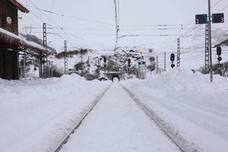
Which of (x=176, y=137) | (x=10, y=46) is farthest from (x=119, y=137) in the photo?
(x=10, y=46)

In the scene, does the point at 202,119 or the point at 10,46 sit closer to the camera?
the point at 202,119

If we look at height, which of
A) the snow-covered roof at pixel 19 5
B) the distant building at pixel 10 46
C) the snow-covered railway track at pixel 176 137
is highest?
the snow-covered roof at pixel 19 5

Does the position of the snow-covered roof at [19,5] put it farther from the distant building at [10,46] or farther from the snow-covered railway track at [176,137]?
the snow-covered railway track at [176,137]

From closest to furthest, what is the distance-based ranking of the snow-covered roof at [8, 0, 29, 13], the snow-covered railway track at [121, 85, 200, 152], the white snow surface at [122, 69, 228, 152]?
the snow-covered railway track at [121, 85, 200, 152] < the white snow surface at [122, 69, 228, 152] < the snow-covered roof at [8, 0, 29, 13]

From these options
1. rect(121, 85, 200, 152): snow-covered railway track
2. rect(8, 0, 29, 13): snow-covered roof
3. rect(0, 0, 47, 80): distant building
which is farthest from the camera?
rect(8, 0, 29, 13): snow-covered roof

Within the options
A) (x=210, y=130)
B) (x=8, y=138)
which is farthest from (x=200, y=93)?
(x=8, y=138)

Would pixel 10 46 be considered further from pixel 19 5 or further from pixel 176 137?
pixel 176 137

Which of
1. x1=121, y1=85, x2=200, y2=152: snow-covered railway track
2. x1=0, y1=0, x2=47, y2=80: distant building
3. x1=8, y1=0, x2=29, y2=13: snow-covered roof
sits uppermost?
x1=8, y1=0, x2=29, y2=13: snow-covered roof

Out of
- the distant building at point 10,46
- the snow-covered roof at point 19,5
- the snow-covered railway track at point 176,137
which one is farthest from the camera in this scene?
the snow-covered roof at point 19,5

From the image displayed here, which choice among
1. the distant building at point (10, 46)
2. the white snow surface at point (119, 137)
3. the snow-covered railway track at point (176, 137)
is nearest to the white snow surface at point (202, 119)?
the snow-covered railway track at point (176, 137)

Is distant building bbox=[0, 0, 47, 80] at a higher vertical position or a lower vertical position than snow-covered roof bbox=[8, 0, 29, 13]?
lower

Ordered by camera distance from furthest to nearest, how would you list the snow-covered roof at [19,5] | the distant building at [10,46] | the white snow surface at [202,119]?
the snow-covered roof at [19,5]
the distant building at [10,46]
the white snow surface at [202,119]

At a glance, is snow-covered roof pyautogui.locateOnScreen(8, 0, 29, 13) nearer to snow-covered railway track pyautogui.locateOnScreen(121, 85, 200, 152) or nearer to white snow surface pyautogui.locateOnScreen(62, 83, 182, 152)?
white snow surface pyautogui.locateOnScreen(62, 83, 182, 152)

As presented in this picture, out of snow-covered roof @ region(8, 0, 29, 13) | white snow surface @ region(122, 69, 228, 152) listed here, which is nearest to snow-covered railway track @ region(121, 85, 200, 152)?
white snow surface @ region(122, 69, 228, 152)
